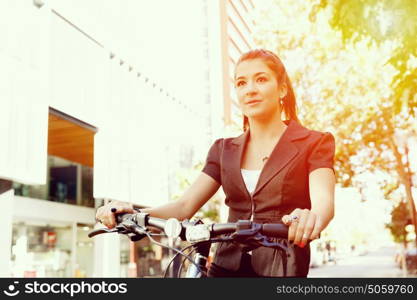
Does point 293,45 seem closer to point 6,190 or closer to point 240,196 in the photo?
point 6,190

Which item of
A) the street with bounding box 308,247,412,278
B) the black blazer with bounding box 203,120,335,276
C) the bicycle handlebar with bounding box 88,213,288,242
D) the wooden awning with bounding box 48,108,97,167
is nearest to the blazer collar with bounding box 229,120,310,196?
→ the black blazer with bounding box 203,120,335,276

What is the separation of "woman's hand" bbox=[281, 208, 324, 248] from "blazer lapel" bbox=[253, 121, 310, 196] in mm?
375

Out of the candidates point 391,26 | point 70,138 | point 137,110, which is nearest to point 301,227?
point 391,26

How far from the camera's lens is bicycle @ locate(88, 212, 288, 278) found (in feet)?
4.05

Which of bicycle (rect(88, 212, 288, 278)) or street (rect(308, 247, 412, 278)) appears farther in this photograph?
street (rect(308, 247, 412, 278))

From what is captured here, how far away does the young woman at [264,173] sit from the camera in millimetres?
1503

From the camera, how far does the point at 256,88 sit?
1.72 m

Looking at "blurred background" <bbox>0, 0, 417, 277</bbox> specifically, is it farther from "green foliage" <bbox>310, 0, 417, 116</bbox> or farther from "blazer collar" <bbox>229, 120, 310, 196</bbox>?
A: "blazer collar" <bbox>229, 120, 310, 196</bbox>

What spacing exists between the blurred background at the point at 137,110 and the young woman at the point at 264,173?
19.3ft

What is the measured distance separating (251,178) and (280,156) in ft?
0.46

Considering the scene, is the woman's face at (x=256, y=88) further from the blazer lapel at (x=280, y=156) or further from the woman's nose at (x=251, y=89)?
the blazer lapel at (x=280, y=156)

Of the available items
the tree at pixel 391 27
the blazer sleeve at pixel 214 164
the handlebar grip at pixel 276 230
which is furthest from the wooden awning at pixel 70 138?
the handlebar grip at pixel 276 230

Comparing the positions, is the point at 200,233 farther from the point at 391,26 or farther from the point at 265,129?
the point at 391,26

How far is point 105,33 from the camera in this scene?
14258mm
